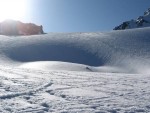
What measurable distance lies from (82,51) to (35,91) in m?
24.4

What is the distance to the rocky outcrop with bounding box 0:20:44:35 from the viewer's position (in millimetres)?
59200

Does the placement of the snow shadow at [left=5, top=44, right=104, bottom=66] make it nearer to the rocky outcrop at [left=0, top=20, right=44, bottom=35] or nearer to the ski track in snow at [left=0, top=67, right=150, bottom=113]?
the ski track in snow at [left=0, top=67, right=150, bottom=113]

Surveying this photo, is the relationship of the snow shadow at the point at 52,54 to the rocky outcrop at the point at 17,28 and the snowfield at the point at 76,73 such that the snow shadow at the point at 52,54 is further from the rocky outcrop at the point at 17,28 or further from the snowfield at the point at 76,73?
the rocky outcrop at the point at 17,28

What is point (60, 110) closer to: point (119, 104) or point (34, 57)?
point (119, 104)

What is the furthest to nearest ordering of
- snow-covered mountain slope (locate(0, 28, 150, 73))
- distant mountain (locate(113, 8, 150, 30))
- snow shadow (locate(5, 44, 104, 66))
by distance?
distant mountain (locate(113, 8, 150, 30)) → snow shadow (locate(5, 44, 104, 66)) → snow-covered mountain slope (locate(0, 28, 150, 73))

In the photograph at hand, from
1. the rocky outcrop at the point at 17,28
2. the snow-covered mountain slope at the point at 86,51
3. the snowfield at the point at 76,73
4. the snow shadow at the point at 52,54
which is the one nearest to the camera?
the snowfield at the point at 76,73

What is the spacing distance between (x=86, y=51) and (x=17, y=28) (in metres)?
35.7

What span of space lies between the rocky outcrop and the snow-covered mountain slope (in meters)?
21.2

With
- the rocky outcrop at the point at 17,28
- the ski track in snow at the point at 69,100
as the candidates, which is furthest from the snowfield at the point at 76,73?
the rocky outcrop at the point at 17,28

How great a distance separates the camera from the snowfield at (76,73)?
6.11m

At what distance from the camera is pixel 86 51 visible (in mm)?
31734

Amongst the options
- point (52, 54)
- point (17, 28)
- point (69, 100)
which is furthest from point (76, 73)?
point (17, 28)

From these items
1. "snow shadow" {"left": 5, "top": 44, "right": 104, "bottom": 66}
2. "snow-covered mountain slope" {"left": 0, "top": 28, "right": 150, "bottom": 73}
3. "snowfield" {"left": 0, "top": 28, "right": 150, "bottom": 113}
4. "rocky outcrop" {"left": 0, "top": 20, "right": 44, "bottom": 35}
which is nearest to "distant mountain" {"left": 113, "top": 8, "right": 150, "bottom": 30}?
"rocky outcrop" {"left": 0, "top": 20, "right": 44, "bottom": 35}

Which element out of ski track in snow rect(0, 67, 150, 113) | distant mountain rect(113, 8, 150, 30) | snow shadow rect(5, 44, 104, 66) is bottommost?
ski track in snow rect(0, 67, 150, 113)
